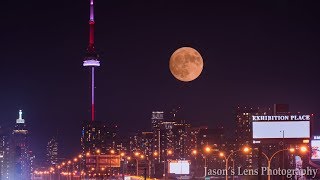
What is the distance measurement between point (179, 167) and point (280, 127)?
2279cm

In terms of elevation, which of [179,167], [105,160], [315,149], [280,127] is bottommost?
[179,167]

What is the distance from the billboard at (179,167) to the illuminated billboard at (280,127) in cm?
2026

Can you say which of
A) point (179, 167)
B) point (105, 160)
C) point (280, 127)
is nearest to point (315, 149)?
point (280, 127)

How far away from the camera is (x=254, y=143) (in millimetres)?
96500

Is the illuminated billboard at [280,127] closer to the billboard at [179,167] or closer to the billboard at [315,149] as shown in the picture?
the billboard at [315,149]

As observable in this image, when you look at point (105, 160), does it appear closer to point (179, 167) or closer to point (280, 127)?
point (179, 167)

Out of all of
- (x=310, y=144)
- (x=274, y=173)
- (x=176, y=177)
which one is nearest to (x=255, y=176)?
(x=274, y=173)

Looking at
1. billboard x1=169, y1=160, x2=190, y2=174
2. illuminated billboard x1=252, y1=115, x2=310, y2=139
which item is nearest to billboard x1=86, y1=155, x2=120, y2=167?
billboard x1=169, y1=160, x2=190, y2=174

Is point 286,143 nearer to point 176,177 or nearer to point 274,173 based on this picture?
point 274,173

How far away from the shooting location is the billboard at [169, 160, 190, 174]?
113812 mm

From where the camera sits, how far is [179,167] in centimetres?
11388

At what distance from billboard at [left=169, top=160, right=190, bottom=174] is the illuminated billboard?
2026 centimetres

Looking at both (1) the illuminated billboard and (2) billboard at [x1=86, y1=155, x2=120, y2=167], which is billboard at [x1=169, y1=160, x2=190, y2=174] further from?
(1) the illuminated billboard

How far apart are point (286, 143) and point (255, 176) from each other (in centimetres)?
649
